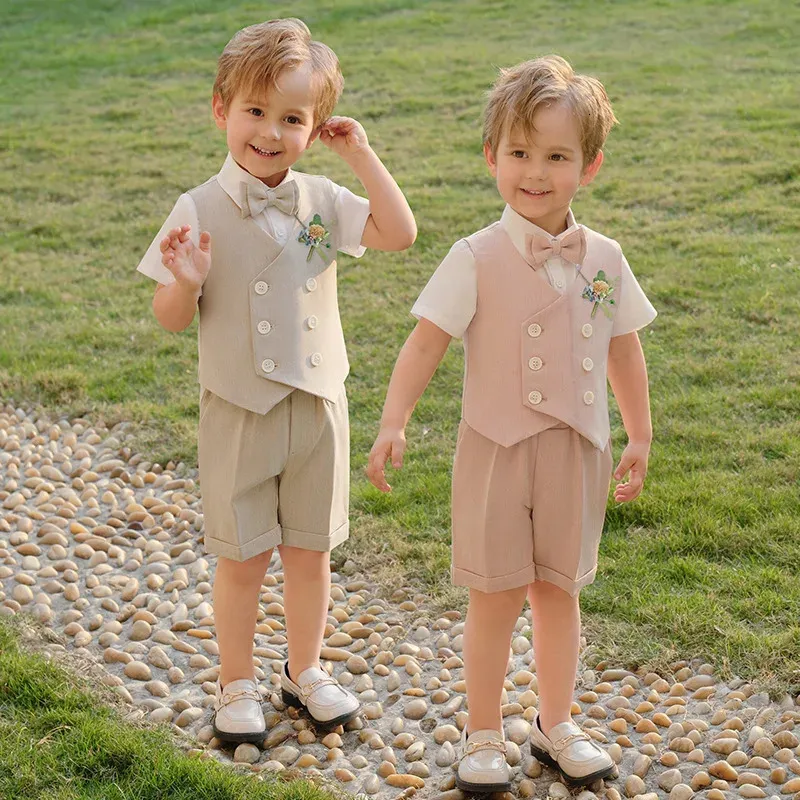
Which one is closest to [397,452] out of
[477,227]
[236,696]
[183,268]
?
[183,268]

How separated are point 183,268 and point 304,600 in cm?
101

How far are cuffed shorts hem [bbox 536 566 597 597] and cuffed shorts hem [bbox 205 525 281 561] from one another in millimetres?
705

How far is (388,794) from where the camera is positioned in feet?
10.0

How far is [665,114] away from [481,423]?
7.36 meters

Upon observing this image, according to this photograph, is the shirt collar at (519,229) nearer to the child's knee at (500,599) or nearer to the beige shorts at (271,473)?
the beige shorts at (271,473)

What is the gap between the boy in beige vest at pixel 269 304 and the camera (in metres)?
2.85

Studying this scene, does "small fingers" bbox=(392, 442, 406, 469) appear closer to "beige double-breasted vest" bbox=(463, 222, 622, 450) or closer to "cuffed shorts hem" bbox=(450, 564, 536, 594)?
"beige double-breasted vest" bbox=(463, 222, 622, 450)

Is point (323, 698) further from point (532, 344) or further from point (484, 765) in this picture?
point (532, 344)

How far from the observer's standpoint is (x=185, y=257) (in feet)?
9.23

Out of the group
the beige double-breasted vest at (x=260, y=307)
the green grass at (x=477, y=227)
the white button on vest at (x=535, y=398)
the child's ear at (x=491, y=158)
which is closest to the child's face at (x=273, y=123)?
the beige double-breasted vest at (x=260, y=307)

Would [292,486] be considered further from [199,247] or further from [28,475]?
[28,475]

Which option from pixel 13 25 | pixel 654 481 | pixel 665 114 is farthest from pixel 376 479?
pixel 13 25

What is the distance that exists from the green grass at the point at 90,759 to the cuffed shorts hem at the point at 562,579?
2.50 feet

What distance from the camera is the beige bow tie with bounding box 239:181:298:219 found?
2920mm
